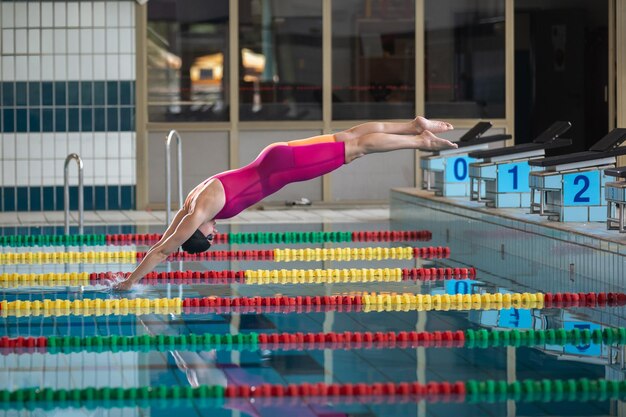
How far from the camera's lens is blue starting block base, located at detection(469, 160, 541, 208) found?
37.7 ft

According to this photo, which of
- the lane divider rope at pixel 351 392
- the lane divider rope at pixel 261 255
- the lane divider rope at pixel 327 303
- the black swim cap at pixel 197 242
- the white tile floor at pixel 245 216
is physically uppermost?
the black swim cap at pixel 197 242

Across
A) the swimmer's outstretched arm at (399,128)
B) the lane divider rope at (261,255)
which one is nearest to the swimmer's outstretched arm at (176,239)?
the swimmer's outstretched arm at (399,128)

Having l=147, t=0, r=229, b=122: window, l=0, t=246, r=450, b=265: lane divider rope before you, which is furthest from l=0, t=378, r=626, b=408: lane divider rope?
l=147, t=0, r=229, b=122: window

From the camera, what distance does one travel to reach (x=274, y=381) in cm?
544

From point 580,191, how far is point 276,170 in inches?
116

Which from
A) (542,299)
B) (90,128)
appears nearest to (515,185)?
(542,299)

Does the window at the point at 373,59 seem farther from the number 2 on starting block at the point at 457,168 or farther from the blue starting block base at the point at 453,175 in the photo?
the number 2 on starting block at the point at 457,168

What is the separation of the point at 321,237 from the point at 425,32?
5093 millimetres

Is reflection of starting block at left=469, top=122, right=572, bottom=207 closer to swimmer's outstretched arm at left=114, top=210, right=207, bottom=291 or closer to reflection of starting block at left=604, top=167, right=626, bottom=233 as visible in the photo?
reflection of starting block at left=604, top=167, right=626, bottom=233

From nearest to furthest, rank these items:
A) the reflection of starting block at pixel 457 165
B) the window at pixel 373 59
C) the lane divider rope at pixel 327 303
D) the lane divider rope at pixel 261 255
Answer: the lane divider rope at pixel 327 303 → the lane divider rope at pixel 261 255 → the reflection of starting block at pixel 457 165 → the window at pixel 373 59

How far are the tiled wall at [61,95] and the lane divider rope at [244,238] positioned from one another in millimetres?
3361

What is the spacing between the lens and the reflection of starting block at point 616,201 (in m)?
8.47

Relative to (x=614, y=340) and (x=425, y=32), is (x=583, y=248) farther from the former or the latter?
(x=425, y=32)

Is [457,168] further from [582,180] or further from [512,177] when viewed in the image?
[582,180]
